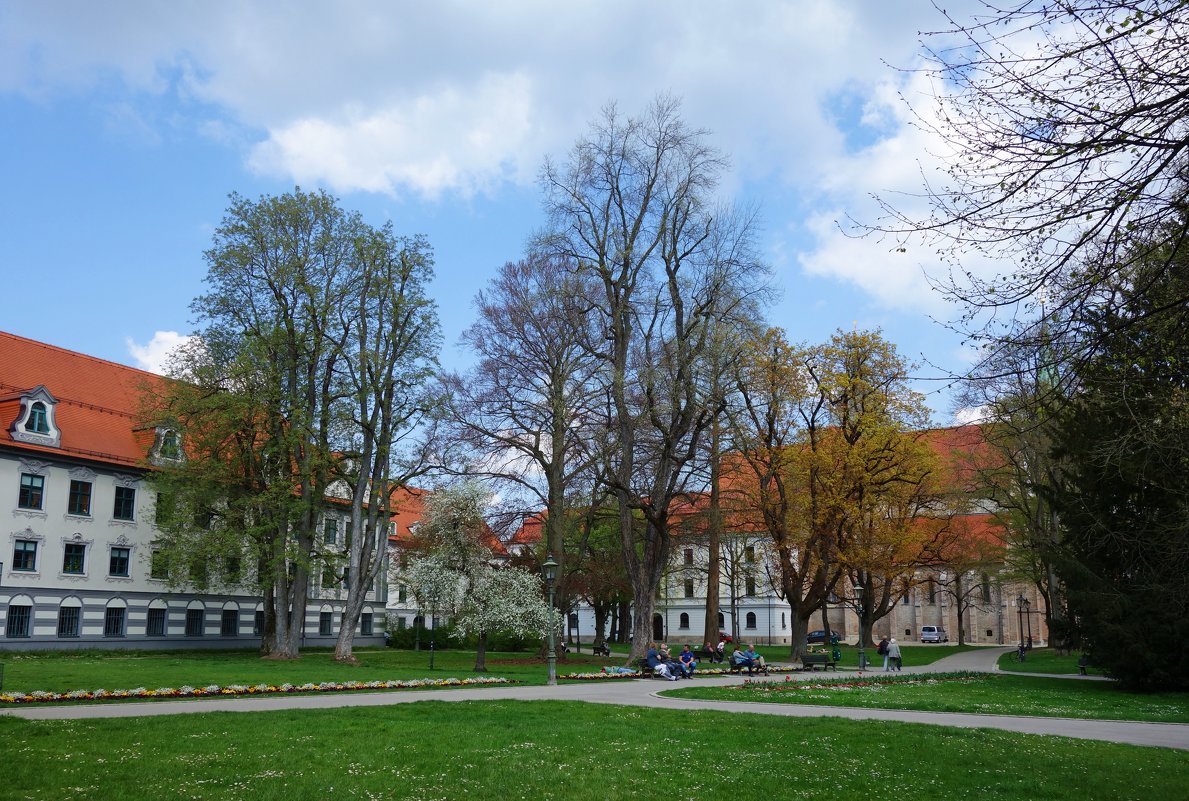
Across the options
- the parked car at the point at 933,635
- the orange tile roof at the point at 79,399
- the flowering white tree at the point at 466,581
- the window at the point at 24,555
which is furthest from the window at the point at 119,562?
the parked car at the point at 933,635

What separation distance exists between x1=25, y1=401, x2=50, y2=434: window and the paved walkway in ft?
96.9

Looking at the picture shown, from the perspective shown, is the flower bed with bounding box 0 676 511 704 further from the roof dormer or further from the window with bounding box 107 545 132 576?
the window with bounding box 107 545 132 576

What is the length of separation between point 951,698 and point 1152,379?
Answer: 566 inches

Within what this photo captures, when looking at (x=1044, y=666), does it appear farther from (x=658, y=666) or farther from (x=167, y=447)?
(x=167, y=447)

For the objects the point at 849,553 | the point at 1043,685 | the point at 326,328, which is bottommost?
the point at 1043,685

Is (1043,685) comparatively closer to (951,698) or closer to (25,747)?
(951,698)

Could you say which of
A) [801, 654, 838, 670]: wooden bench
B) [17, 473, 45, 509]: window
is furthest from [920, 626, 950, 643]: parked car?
[17, 473, 45, 509]: window

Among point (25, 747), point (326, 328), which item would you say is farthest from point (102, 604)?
point (25, 747)

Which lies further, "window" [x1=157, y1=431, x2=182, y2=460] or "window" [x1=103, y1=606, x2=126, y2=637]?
"window" [x1=103, y1=606, x2=126, y2=637]

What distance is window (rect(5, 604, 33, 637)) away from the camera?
4097 cm

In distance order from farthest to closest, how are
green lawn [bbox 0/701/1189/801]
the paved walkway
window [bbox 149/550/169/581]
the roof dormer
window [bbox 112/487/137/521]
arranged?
window [bbox 112/487/137/521]
the roof dormer
window [bbox 149/550/169/581]
the paved walkway
green lawn [bbox 0/701/1189/801]

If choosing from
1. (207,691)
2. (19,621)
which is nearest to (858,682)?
(207,691)

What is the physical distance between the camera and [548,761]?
38.2ft

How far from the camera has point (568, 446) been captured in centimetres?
3841
